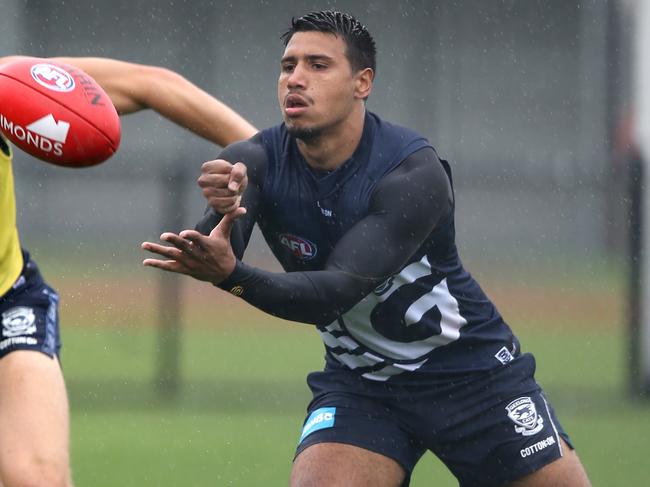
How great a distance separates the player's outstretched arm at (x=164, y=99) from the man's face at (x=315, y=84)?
765mm

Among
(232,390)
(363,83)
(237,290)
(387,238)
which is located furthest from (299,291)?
(232,390)

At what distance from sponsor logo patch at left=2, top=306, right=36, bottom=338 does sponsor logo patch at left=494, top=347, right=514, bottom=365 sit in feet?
5.50

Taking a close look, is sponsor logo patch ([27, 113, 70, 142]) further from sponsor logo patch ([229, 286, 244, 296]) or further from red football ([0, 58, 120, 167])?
sponsor logo patch ([229, 286, 244, 296])

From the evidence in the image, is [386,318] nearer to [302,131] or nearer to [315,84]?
[302,131]

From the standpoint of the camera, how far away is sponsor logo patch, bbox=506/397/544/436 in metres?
4.72

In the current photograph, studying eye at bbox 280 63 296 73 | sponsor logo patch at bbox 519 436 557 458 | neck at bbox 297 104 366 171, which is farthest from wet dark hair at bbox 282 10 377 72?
sponsor logo patch at bbox 519 436 557 458

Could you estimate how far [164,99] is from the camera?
564 cm

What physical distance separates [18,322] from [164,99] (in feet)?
4.02

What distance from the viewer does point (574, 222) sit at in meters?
18.2

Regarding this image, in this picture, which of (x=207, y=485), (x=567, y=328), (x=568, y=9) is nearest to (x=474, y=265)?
(x=567, y=328)

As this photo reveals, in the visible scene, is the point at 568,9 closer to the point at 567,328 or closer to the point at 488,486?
the point at 567,328

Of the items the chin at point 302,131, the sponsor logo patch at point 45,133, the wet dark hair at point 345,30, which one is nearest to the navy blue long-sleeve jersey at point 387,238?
the chin at point 302,131

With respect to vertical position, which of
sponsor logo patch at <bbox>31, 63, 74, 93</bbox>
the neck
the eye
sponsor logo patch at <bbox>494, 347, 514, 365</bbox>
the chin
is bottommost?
sponsor logo patch at <bbox>494, 347, 514, 365</bbox>

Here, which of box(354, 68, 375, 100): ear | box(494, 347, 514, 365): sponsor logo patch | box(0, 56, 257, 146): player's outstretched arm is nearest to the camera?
box(494, 347, 514, 365): sponsor logo patch
